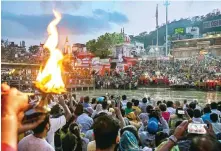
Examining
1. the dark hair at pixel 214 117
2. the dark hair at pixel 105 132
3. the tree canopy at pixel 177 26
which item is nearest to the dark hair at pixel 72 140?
the dark hair at pixel 105 132

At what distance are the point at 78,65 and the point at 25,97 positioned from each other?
44065 millimetres

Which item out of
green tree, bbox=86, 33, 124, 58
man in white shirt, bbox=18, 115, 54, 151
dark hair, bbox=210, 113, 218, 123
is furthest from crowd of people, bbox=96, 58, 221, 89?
man in white shirt, bbox=18, 115, 54, 151

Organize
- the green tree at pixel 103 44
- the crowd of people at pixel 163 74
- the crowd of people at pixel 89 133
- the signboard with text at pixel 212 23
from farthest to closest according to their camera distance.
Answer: the signboard with text at pixel 212 23 < the green tree at pixel 103 44 < the crowd of people at pixel 163 74 < the crowd of people at pixel 89 133

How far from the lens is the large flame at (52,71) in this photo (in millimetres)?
1986

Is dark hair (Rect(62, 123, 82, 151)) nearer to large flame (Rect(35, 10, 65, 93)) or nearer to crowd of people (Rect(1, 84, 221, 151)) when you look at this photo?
crowd of people (Rect(1, 84, 221, 151))

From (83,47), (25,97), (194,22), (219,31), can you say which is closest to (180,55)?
(219,31)

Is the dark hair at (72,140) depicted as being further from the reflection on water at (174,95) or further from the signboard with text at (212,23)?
the signboard with text at (212,23)

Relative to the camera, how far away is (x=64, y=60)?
8.21 feet

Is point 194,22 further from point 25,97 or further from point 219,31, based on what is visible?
point 25,97

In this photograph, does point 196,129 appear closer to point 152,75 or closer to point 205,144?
point 205,144

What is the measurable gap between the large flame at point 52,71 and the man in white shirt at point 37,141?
518 millimetres

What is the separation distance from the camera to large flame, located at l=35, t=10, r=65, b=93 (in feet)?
6.52

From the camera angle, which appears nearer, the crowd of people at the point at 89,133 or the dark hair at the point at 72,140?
the crowd of people at the point at 89,133

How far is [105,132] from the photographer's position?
224cm
